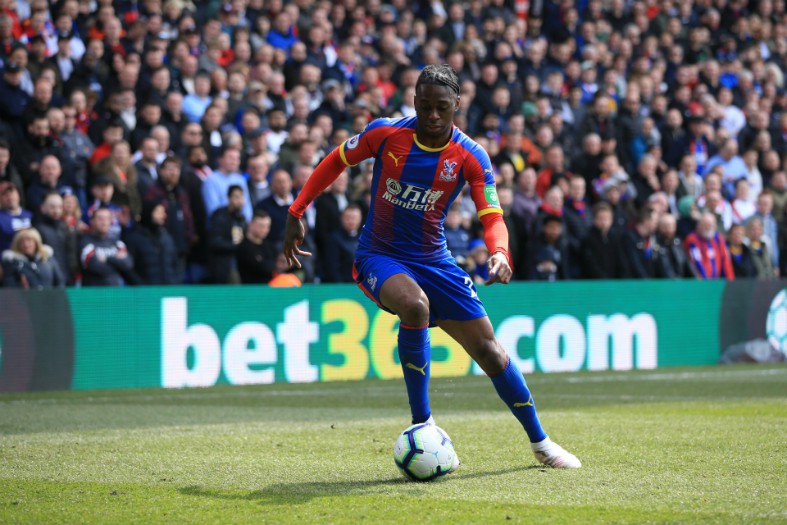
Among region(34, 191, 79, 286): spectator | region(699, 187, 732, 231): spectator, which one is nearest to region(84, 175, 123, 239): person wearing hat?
region(34, 191, 79, 286): spectator

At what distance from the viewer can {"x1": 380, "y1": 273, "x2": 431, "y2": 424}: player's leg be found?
7207 millimetres

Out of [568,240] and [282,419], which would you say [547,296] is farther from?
Result: [282,419]

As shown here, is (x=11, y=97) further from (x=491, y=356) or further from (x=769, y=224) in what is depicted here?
(x=769, y=224)

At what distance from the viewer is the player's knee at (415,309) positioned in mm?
7184

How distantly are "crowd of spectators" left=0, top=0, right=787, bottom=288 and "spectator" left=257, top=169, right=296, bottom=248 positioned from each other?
0.02 m

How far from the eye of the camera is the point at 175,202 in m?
14.9

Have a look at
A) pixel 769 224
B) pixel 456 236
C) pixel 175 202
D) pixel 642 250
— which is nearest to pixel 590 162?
pixel 642 250

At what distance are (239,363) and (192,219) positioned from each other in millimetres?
1829

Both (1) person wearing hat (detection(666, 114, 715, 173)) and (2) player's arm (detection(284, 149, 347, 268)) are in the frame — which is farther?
(1) person wearing hat (detection(666, 114, 715, 173))

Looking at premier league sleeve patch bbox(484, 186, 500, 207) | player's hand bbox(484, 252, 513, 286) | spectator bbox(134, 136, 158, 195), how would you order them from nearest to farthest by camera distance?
player's hand bbox(484, 252, 513, 286) → premier league sleeve patch bbox(484, 186, 500, 207) → spectator bbox(134, 136, 158, 195)

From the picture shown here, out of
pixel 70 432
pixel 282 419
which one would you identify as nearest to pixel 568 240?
pixel 282 419

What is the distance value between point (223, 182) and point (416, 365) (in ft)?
27.2

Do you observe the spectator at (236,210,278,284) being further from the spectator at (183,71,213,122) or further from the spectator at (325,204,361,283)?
the spectator at (183,71,213,122)

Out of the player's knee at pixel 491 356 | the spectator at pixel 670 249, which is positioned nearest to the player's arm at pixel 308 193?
the player's knee at pixel 491 356
